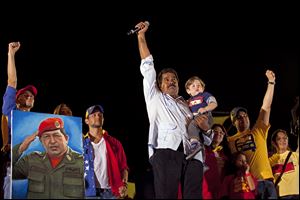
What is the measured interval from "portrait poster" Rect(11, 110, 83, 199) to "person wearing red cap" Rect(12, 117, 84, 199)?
3 centimetres

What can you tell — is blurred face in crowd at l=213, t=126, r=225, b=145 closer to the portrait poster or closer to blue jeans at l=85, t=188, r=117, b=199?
blue jeans at l=85, t=188, r=117, b=199

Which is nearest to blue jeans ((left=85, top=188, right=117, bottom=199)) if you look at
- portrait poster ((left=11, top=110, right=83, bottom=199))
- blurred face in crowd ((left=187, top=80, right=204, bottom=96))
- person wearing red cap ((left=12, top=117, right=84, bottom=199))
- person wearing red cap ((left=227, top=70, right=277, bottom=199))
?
person wearing red cap ((left=12, top=117, right=84, bottom=199))

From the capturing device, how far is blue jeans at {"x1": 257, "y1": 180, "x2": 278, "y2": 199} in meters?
5.93

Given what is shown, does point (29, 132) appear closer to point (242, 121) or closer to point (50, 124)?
point (50, 124)

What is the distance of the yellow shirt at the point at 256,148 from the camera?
616 centimetres

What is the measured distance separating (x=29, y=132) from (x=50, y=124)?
0.25 metres

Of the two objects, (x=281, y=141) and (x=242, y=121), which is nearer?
(x=242, y=121)

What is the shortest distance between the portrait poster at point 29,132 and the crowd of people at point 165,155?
0.13 feet

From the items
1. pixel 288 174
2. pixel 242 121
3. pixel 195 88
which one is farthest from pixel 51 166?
pixel 288 174

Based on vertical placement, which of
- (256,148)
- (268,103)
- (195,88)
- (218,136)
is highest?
(195,88)

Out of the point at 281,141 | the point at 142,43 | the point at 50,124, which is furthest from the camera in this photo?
the point at 281,141

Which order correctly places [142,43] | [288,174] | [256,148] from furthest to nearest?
[288,174] < [256,148] < [142,43]

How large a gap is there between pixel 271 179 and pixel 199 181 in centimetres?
138

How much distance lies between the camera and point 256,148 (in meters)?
6.32
